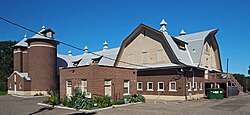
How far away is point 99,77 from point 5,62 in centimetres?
5514

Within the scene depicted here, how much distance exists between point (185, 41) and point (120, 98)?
16.3m

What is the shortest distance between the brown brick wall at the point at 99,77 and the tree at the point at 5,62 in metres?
46.0

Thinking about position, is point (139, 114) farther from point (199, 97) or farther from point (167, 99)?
point (199, 97)

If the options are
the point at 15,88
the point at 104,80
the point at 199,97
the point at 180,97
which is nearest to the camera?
the point at 104,80

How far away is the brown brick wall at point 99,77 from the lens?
20141 mm

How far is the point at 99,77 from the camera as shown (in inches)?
802

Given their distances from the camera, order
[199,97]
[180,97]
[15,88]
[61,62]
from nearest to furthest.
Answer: [180,97]
[199,97]
[15,88]
[61,62]

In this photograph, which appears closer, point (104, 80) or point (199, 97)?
point (104, 80)

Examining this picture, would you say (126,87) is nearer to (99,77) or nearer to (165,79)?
(99,77)

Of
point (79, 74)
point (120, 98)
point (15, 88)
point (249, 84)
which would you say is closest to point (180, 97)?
point (120, 98)

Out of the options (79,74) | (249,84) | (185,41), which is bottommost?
(249,84)

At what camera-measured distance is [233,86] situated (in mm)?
35219

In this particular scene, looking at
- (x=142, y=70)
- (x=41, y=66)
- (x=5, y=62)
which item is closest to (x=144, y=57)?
(x=142, y=70)

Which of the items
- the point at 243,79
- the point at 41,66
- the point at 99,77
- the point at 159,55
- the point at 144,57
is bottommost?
the point at 243,79
